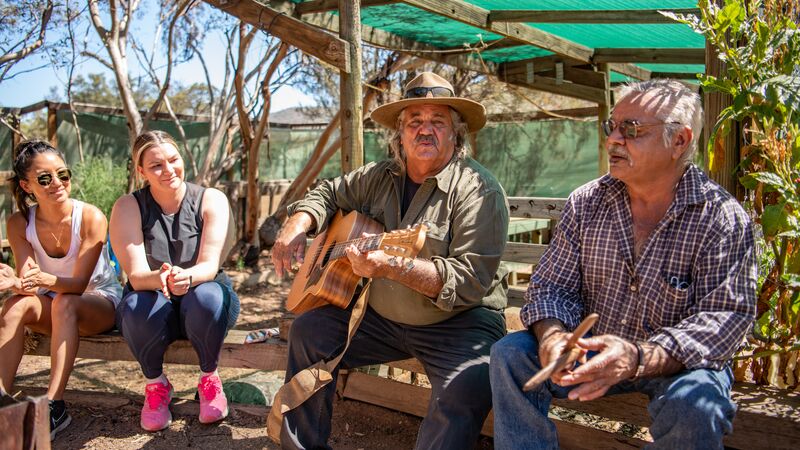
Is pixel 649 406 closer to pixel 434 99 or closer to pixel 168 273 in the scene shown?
pixel 434 99

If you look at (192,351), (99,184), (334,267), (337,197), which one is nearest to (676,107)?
(334,267)

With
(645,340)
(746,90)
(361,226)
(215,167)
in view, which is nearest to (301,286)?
(361,226)

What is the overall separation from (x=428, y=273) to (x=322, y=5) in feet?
11.5

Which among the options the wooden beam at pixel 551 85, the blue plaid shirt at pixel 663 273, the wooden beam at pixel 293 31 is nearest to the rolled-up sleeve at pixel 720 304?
the blue plaid shirt at pixel 663 273

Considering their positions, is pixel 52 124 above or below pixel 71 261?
above

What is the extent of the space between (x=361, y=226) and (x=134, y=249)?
3.97 ft

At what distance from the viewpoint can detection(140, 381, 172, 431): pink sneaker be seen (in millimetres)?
3453

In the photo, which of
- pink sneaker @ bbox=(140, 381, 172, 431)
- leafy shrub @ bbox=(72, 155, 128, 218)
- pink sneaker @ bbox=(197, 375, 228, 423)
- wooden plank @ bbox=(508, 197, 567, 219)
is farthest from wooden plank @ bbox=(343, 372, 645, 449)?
leafy shrub @ bbox=(72, 155, 128, 218)

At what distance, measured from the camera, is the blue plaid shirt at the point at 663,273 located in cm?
213

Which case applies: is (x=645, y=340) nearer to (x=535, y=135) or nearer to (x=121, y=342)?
(x=121, y=342)

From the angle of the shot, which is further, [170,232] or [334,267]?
[170,232]

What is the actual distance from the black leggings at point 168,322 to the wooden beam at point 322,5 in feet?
9.13

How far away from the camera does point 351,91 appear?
4125 millimetres

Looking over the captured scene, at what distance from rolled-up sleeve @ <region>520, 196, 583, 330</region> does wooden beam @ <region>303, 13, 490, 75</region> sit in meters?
4.02
